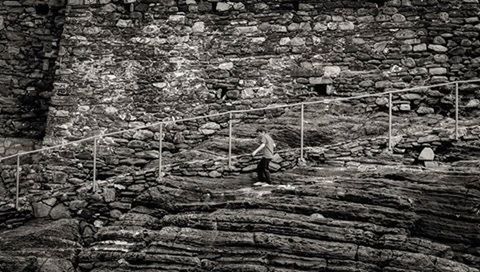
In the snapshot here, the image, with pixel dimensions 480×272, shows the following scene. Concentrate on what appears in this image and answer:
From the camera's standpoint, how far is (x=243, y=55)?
2000cm

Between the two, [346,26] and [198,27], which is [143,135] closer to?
[198,27]

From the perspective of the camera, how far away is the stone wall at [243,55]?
19.4 meters

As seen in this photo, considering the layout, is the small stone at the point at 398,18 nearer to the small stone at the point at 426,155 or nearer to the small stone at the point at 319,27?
the small stone at the point at 319,27

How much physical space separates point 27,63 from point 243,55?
591 centimetres

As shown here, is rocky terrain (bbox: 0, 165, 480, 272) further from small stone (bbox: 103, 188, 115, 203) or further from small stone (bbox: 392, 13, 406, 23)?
small stone (bbox: 392, 13, 406, 23)

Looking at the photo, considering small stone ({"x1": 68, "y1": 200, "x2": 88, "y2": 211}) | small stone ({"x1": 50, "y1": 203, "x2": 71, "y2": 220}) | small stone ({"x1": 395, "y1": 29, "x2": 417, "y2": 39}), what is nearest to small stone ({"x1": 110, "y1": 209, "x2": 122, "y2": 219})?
small stone ({"x1": 68, "y1": 200, "x2": 88, "y2": 211})

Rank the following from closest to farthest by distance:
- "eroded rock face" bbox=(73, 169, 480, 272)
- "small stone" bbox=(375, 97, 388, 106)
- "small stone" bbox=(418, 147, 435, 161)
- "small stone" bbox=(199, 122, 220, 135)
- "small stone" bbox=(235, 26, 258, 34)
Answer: "eroded rock face" bbox=(73, 169, 480, 272), "small stone" bbox=(418, 147, 435, 161), "small stone" bbox=(375, 97, 388, 106), "small stone" bbox=(199, 122, 220, 135), "small stone" bbox=(235, 26, 258, 34)

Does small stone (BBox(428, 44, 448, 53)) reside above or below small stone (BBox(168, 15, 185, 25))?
below

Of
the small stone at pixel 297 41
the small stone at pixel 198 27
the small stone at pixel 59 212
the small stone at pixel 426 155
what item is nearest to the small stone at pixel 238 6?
the small stone at pixel 198 27

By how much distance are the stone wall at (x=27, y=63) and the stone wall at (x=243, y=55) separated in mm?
1493

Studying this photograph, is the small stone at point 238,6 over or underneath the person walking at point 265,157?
over

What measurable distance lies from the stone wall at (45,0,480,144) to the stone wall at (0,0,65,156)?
149cm

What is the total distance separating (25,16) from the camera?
2194cm

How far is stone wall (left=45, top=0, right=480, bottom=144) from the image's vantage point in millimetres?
19438
